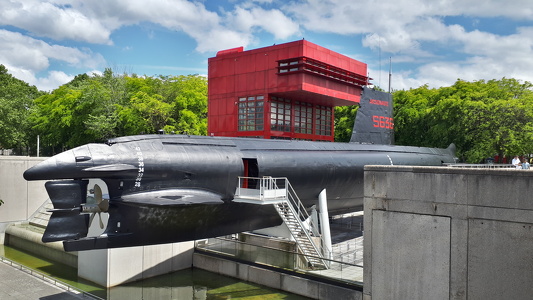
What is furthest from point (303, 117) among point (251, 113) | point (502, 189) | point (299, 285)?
point (502, 189)

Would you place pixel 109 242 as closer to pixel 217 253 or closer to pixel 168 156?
pixel 168 156

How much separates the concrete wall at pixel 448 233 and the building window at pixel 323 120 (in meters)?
25.5

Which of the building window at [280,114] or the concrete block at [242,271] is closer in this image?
the concrete block at [242,271]

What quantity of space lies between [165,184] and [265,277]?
21.5ft

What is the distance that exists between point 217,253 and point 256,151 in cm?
590

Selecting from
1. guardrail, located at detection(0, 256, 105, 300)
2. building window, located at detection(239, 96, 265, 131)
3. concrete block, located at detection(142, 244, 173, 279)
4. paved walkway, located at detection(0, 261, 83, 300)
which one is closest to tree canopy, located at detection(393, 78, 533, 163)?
building window, located at detection(239, 96, 265, 131)

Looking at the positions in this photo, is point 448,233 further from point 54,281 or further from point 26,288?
point 26,288

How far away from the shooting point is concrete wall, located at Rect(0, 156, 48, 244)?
85.4 ft

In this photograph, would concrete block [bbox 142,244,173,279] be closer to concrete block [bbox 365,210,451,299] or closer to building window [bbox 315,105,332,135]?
concrete block [bbox 365,210,451,299]

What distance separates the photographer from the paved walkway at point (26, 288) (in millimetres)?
14047

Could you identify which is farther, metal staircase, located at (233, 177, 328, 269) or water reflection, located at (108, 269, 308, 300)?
water reflection, located at (108, 269, 308, 300)

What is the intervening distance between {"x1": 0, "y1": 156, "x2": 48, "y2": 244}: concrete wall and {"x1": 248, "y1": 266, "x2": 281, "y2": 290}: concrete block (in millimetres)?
17673

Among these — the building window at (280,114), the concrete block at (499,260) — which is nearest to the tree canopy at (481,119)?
the building window at (280,114)

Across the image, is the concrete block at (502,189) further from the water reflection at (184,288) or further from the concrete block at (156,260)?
the concrete block at (156,260)
